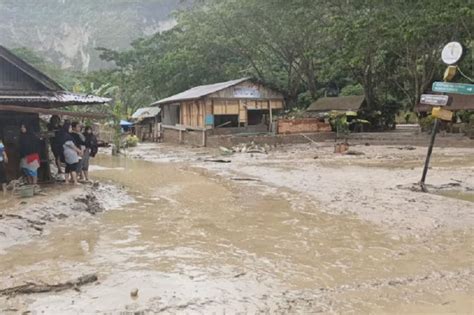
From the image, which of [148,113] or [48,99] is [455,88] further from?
[148,113]

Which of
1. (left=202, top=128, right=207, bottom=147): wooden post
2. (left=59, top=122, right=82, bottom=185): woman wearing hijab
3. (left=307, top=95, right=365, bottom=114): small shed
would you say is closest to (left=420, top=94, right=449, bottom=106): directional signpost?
(left=59, top=122, right=82, bottom=185): woman wearing hijab

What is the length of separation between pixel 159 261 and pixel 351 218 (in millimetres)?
4644

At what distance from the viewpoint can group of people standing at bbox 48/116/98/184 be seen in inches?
515

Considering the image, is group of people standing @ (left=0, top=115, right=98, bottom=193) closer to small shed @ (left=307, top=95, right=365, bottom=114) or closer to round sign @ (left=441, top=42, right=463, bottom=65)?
round sign @ (left=441, top=42, right=463, bottom=65)

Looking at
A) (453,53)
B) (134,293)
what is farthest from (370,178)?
(134,293)

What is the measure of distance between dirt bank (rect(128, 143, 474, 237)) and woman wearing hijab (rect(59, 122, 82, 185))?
5.49 m

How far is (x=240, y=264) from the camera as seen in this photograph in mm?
7336

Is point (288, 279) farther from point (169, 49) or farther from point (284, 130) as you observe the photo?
point (169, 49)

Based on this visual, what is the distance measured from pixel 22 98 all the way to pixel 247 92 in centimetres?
2238

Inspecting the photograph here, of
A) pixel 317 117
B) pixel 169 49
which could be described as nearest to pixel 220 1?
pixel 169 49

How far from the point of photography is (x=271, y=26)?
1335 inches

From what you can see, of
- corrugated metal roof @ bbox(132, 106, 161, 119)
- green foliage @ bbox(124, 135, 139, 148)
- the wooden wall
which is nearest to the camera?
the wooden wall

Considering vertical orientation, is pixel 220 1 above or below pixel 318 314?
above

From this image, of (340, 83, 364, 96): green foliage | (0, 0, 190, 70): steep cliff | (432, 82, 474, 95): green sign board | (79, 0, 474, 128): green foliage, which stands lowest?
(432, 82, 474, 95): green sign board
